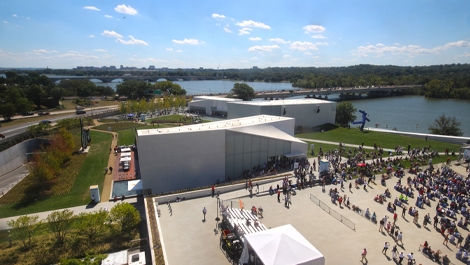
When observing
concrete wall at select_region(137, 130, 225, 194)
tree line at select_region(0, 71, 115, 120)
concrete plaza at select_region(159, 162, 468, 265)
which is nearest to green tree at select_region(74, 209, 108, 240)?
concrete plaza at select_region(159, 162, 468, 265)

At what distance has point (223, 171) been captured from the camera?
24.5 meters

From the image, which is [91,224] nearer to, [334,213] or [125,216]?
[125,216]

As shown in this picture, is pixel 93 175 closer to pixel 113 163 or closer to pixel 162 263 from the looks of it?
pixel 113 163

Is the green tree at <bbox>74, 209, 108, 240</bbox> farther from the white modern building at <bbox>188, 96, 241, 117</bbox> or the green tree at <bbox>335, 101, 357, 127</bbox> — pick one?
the green tree at <bbox>335, 101, 357, 127</bbox>

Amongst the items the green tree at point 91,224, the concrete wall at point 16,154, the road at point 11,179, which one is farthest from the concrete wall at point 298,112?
the road at point 11,179

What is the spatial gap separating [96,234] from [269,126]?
18806 mm

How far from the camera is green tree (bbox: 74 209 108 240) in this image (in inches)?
587

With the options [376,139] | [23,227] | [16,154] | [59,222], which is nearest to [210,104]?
[376,139]

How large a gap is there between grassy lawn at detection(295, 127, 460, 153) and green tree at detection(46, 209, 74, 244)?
33.7 metres

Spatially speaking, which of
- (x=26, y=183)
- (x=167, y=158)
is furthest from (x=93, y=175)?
(x=167, y=158)

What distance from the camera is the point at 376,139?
38.2m

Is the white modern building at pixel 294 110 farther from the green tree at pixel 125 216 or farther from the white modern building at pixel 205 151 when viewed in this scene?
the green tree at pixel 125 216

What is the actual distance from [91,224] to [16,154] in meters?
23.6

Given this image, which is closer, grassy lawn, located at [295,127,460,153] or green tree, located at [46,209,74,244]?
green tree, located at [46,209,74,244]
